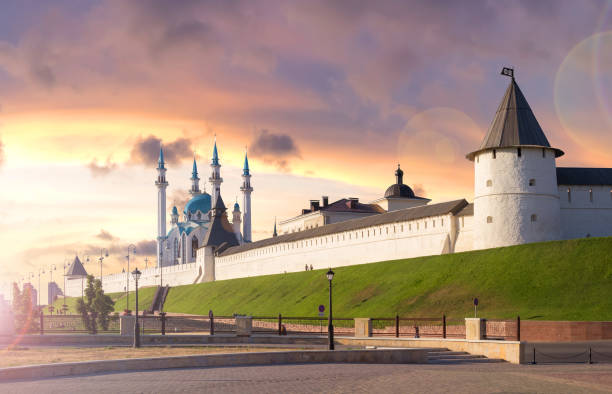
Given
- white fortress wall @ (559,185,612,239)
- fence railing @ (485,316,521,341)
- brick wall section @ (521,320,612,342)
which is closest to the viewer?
brick wall section @ (521,320,612,342)

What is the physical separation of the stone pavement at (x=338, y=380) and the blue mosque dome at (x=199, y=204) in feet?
378

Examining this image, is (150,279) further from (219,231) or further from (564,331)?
(564,331)

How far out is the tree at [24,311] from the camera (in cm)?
6980

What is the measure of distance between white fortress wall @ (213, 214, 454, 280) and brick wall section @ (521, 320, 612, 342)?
66.4 feet

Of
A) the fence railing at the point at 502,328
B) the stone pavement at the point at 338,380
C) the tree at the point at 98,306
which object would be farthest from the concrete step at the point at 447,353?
the tree at the point at 98,306

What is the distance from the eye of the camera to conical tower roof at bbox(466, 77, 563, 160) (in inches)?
2060

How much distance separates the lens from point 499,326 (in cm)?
3622

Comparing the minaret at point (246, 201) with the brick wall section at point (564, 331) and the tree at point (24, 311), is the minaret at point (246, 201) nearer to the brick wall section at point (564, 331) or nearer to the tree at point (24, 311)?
the tree at point (24, 311)

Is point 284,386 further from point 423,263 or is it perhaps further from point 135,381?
point 423,263

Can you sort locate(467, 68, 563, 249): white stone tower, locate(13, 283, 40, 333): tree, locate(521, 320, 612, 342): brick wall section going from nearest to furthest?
locate(521, 320, 612, 342): brick wall section < locate(467, 68, 563, 249): white stone tower < locate(13, 283, 40, 333): tree

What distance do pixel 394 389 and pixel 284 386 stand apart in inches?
101

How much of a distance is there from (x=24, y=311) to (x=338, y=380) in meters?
67.3

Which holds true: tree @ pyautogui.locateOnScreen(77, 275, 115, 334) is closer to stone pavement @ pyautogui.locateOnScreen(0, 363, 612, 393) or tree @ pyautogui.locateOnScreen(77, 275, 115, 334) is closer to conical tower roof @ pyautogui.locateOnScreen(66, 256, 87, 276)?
stone pavement @ pyautogui.locateOnScreen(0, 363, 612, 393)

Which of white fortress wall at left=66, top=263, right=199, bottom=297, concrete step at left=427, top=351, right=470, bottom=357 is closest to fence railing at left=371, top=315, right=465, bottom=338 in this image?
concrete step at left=427, top=351, right=470, bottom=357
